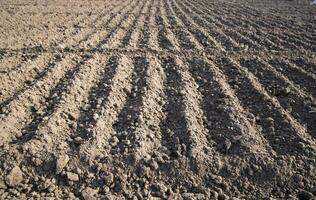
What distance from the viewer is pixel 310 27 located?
9.80 meters

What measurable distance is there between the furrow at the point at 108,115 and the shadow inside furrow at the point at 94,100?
50mm

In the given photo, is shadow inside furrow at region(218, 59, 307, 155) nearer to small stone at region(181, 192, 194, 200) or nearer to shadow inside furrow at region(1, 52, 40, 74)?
small stone at region(181, 192, 194, 200)

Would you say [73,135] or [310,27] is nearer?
[73,135]

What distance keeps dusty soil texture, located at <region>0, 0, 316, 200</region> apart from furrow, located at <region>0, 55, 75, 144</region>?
0.06 feet

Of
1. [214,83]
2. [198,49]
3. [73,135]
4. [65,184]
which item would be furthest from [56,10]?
[65,184]

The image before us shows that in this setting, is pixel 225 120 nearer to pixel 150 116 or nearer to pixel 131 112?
pixel 150 116

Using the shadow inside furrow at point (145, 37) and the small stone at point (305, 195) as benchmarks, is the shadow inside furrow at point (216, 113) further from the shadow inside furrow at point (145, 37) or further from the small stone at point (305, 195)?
the shadow inside furrow at point (145, 37)

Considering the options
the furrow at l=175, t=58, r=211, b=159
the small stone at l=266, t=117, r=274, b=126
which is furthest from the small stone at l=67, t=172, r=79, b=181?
the small stone at l=266, t=117, r=274, b=126

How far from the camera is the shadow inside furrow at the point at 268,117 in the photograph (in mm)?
3869

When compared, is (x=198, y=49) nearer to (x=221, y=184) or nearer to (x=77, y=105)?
(x=77, y=105)

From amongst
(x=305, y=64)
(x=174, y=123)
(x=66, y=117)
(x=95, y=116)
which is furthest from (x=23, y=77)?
(x=305, y=64)

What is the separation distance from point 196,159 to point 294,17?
31.8ft

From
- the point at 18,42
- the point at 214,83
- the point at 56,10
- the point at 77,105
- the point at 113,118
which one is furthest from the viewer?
the point at 56,10

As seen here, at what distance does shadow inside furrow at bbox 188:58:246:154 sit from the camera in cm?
383
